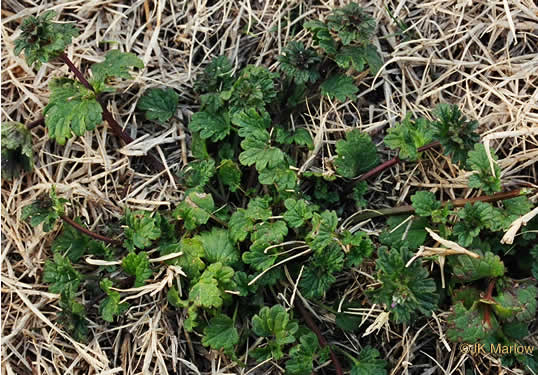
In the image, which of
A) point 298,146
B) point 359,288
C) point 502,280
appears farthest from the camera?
point 298,146

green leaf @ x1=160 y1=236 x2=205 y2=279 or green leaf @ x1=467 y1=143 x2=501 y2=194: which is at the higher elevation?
green leaf @ x1=467 y1=143 x2=501 y2=194

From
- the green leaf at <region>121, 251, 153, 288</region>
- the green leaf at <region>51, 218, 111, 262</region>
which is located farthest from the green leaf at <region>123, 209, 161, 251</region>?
the green leaf at <region>51, 218, 111, 262</region>

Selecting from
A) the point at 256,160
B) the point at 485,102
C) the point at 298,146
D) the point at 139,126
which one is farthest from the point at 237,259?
the point at 485,102

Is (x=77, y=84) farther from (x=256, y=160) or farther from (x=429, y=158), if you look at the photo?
(x=429, y=158)

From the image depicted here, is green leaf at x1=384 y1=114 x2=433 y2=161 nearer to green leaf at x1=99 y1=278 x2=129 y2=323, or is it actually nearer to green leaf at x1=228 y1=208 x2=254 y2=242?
green leaf at x1=228 y1=208 x2=254 y2=242

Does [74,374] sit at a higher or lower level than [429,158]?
lower

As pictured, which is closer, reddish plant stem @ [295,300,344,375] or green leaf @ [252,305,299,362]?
green leaf @ [252,305,299,362]

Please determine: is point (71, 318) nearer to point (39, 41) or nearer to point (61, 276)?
point (61, 276)
